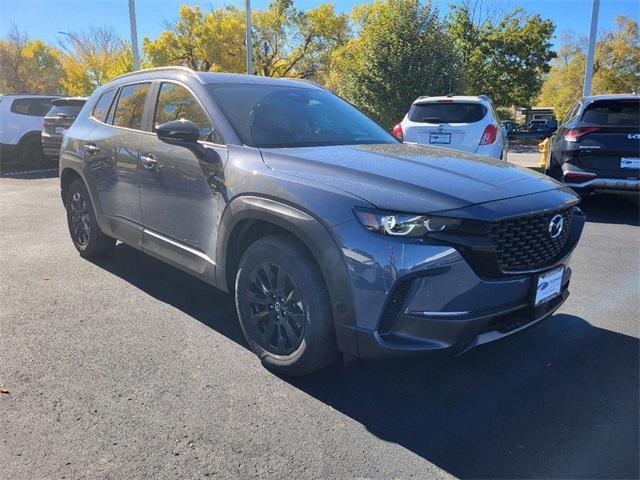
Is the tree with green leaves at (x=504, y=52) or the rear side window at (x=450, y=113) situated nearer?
the rear side window at (x=450, y=113)

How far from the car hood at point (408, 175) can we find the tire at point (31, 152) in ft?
40.5

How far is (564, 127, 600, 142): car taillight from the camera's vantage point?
278 inches

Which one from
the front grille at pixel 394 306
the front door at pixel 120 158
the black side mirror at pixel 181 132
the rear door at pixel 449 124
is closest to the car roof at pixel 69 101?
the rear door at pixel 449 124

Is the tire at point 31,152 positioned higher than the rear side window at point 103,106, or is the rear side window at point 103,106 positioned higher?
the rear side window at point 103,106

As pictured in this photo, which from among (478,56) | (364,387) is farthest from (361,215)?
(478,56)

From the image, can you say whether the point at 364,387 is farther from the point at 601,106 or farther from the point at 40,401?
the point at 601,106

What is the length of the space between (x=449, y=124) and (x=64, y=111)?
8953mm

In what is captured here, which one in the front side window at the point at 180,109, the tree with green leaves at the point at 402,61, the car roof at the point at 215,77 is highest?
the tree with green leaves at the point at 402,61

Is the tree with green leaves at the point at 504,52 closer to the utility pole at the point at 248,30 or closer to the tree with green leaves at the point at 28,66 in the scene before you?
the utility pole at the point at 248,30

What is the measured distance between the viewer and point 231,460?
7.57ft

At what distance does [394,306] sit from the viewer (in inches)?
94.2

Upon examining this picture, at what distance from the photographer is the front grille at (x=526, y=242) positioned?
8.19 feet

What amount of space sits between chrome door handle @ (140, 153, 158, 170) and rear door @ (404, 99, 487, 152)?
5.14 m

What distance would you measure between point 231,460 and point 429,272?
1.23m
